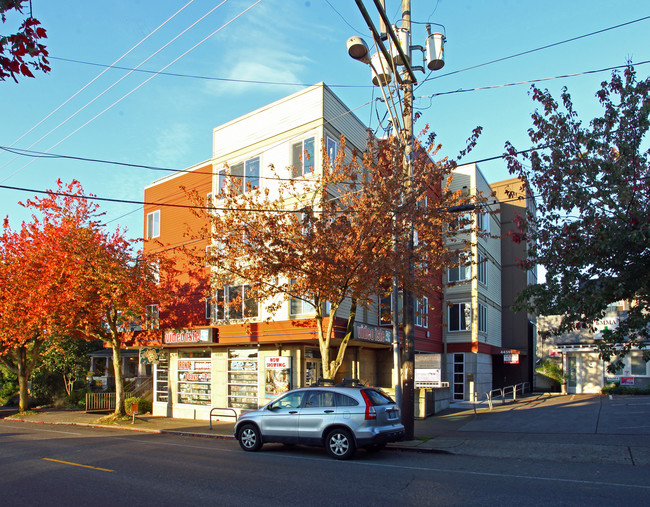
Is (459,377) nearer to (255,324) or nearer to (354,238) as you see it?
(255,324)

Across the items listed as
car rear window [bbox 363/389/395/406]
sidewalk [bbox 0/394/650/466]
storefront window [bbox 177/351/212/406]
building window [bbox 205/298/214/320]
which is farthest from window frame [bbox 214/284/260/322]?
car rear window [bbox 363/389/395/406]

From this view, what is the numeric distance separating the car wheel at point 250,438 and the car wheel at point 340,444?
2014mm

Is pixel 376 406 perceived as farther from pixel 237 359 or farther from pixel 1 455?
pixel 237 359

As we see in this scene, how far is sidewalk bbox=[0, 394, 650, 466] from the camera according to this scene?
1287cm

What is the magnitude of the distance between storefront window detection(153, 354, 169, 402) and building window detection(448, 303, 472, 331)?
15825 mm

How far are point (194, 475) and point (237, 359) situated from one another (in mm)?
11913

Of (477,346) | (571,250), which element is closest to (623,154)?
(571,250)

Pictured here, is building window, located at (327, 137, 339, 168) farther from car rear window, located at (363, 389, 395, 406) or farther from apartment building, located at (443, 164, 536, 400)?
car rear window, located at (363, 389, 395, 406)

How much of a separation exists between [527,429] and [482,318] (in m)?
15.1

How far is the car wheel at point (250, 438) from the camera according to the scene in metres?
13.3

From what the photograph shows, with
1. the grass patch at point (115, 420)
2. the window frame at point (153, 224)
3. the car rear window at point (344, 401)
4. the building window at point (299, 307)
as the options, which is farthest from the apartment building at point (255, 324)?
the car rear window at point (344, 401)

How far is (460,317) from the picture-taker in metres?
31.0

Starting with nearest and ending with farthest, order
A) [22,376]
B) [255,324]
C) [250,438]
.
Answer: [250,438], [255,324], [22,376]

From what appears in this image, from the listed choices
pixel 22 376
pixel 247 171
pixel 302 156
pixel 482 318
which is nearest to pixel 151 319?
pixel 247 171
